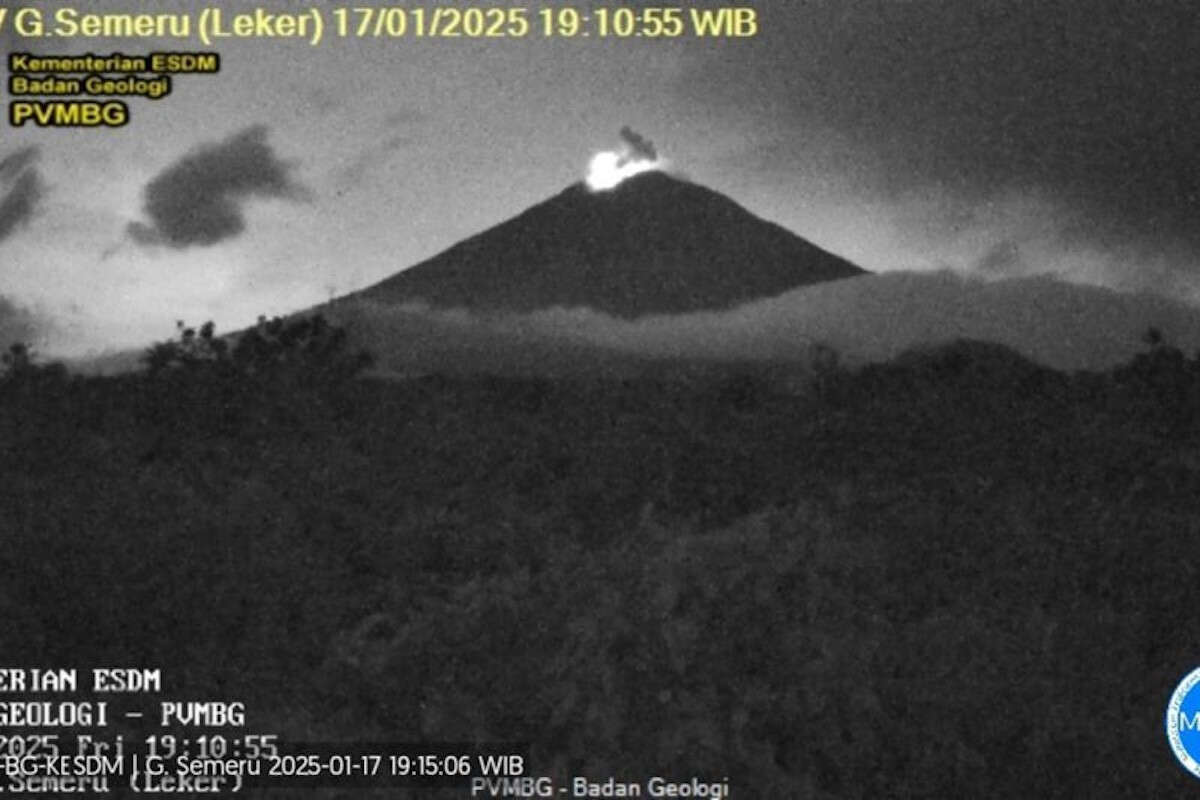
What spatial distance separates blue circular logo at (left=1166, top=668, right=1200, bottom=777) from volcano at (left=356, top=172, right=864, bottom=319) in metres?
7.32

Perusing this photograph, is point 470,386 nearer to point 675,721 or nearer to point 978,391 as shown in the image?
point 978,391

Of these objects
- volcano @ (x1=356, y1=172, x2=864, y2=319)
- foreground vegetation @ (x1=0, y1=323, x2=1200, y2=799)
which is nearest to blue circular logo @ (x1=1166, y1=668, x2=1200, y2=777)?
foreground vegetation @ (x1=0, y1=323, x2=1200, y2=799)

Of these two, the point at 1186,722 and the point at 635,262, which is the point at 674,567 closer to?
the point at 1186,722

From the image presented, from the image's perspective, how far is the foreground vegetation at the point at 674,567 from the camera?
8.27 meters

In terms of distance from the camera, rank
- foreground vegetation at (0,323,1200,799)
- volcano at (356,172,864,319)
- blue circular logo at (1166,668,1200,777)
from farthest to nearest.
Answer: volcano at (356,172,864,319), foreground vegetation at (0,323,1200,799), blue circular logo at (1166,668,1200,777)

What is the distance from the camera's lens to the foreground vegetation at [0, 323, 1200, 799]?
827 centimetres

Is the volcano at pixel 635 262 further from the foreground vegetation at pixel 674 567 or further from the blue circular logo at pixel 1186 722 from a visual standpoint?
the blue circular logo at pixel 1186 722

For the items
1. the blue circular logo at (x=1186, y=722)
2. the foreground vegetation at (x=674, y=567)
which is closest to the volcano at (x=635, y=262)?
the foreground vegetation at (x=674, y=567)

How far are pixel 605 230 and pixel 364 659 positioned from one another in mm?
8556

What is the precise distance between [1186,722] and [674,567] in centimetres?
296

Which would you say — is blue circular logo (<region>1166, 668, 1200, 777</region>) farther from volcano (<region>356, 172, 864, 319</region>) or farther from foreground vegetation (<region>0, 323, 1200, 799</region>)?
volcano (<region>356, 172, 864, 319</region>)

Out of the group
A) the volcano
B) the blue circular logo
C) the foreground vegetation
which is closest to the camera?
the blue circular logo

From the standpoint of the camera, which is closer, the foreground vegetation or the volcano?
the foreground vegetation

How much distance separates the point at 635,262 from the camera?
16.7m
